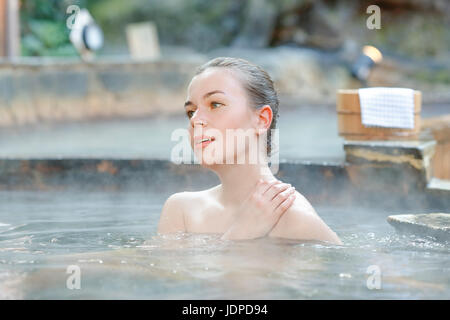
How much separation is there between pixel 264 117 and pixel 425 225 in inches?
35.5

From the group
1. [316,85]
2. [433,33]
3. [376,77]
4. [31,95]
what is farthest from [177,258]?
[433,33]

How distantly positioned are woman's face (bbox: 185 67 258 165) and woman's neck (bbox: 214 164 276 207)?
3.1 inches

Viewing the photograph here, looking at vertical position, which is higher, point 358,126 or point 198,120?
point 198,120

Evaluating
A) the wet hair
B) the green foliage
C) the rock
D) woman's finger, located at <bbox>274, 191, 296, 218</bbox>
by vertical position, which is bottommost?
the rock

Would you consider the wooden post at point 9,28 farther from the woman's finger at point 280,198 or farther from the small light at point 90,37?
the woman's finger at point 280,198

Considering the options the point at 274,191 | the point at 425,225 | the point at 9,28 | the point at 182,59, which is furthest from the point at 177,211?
the point at 182,59

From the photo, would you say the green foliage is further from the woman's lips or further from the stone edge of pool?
the woman's lips

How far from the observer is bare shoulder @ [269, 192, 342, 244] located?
3002mm

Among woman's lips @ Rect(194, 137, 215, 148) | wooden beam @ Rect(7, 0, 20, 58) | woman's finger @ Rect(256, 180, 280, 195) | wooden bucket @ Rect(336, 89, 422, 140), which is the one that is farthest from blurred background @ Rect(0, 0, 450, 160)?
woman's lips @ Rect(194, 137, 215, 148)

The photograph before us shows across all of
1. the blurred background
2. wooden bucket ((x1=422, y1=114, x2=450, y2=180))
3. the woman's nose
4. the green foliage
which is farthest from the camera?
the green foliage

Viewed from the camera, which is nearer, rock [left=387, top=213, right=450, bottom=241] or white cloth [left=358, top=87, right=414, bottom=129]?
rock [left=387, top=213, right=450, bottom=241]

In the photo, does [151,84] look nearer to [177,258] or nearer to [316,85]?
[316,85]

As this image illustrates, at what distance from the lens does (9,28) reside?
1107cm

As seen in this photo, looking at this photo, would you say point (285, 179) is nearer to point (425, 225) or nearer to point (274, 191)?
point (425, 225)
